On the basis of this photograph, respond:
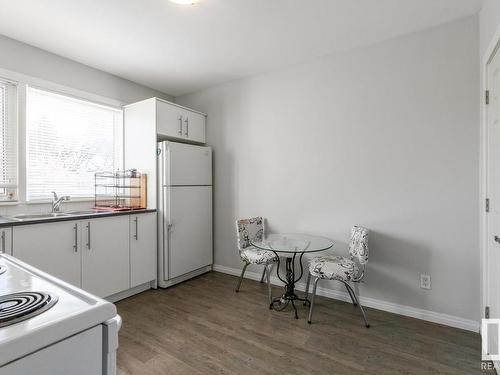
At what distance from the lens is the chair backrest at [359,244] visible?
2385mm

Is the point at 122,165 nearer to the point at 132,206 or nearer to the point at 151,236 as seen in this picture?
the point at 132,206

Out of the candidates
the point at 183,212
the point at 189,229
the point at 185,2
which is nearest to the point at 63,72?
the point at 185,2

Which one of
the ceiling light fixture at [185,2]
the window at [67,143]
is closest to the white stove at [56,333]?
the ceiling light fixture at [185,2]

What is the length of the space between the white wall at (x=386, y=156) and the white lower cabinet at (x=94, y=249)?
133cm

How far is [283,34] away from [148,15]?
1.18 metres

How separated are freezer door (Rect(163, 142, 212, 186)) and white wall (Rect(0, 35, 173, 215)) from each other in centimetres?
98

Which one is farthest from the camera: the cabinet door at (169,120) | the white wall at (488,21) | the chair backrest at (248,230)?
the cabinet door at (169,120)

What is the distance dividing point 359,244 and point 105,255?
2.44 meters

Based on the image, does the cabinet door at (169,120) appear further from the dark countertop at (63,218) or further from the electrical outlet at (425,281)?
the electrical outlet at (425,281)

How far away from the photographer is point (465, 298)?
90.2 inches

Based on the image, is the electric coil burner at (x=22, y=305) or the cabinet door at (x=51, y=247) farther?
the cabinet door at (x=51, y=247)

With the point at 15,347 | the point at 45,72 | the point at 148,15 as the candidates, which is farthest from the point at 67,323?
the point at 45,72

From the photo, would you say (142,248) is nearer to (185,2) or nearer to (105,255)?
(105,255)

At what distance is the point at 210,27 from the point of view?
2.41m
